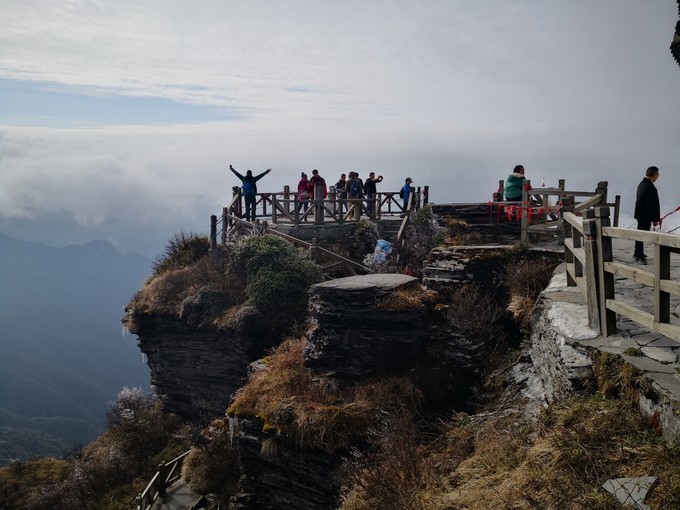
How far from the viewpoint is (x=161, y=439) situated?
22.9 meters

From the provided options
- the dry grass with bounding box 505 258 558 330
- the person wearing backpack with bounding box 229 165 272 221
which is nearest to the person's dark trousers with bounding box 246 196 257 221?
the person wearing backpack with bounding box 229 165 272 221

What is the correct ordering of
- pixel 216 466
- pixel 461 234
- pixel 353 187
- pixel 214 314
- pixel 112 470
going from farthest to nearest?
pixel 353 187 → pixel 112 470 → pixel 214 314 → pixel 216 466 → pixel 461 234

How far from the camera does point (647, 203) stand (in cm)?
870

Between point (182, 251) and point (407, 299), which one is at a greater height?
point (182, 251)

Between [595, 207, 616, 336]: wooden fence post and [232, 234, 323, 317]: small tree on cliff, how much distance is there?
1213cm

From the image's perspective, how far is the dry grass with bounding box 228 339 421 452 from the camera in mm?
10508

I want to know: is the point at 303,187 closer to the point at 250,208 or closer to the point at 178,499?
the point at 250,208

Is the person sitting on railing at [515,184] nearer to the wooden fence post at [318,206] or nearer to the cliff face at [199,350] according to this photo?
the wooden fence post at [318,206]

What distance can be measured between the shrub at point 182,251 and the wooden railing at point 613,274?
1764cm

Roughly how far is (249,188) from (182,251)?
13.8ft

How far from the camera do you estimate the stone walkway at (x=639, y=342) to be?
4.64 m

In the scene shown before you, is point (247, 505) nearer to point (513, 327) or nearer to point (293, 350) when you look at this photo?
point (293, 350)

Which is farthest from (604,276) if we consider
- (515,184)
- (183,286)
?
(183,286)

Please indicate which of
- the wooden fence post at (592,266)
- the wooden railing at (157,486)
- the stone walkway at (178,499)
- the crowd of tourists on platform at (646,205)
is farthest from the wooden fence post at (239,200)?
the wooden fence post at (592,266)
